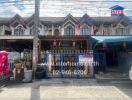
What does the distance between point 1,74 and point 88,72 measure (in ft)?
20.5

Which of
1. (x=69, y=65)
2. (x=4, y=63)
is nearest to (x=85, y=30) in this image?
(x=69, y=65)

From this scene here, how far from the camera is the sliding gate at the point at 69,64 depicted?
16688mm

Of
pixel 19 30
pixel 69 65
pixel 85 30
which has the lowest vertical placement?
pixel 69 65

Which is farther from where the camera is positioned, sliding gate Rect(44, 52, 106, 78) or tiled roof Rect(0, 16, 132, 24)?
tiled roof Rect(0, 16, 132, 24)

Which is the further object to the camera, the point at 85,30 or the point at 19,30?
the point at 19,30

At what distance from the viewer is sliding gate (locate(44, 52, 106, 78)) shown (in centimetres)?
1669

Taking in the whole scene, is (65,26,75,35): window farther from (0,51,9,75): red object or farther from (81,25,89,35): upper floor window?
(0,51,9,75): red object

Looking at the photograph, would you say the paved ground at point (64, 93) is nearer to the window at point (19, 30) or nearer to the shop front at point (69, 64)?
the shop front at point (69, 64)

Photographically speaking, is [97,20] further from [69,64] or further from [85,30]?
[69,64]

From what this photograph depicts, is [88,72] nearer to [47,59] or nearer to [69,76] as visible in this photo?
[69,76]

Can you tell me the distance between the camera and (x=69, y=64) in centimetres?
1719

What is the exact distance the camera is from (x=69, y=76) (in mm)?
16828

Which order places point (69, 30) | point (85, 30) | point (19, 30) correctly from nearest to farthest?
point (85, 30) → point (69, 30) → point (19, 30)

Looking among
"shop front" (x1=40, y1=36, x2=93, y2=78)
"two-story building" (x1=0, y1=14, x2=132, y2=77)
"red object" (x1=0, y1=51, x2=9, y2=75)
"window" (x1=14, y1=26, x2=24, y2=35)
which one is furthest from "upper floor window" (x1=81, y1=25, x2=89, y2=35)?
"red object" (x1=0, y1=51, x2=9, y2=75)
